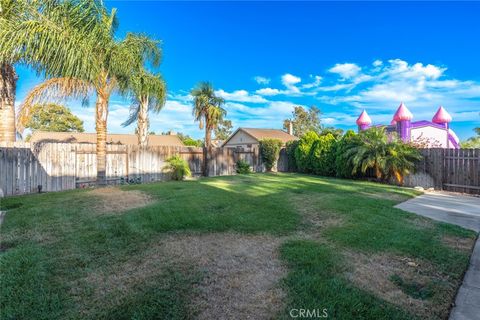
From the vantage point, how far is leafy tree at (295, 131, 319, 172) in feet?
46.6

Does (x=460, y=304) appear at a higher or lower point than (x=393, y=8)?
lower

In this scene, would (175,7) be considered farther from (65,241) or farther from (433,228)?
(433,228)

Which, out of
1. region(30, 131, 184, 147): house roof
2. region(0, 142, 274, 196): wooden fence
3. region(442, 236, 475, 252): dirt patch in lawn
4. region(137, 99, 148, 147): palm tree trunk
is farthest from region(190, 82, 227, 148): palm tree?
region(442, 236, 475, 252): dirt patch in lawn

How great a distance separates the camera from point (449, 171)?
30.0ft

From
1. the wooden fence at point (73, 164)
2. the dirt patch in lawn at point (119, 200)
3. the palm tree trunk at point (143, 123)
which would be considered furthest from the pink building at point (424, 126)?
the dirt patch in lawn at point (119, 200)

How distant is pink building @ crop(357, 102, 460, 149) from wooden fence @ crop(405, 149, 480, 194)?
14.9 ft

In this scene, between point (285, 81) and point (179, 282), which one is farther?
point (285, 81)

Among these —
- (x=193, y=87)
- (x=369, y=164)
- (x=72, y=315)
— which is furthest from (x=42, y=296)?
(x=193, y=87)

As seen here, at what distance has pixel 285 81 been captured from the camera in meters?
20.2

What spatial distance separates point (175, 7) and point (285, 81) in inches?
465

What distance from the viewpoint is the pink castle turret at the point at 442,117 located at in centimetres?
1560

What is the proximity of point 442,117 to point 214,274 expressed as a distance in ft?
61.7

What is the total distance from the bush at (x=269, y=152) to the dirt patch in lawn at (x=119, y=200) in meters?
9.83

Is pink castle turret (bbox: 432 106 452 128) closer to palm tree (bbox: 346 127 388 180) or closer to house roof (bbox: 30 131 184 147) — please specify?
palm tree (bbox: 346 127 388 180)
